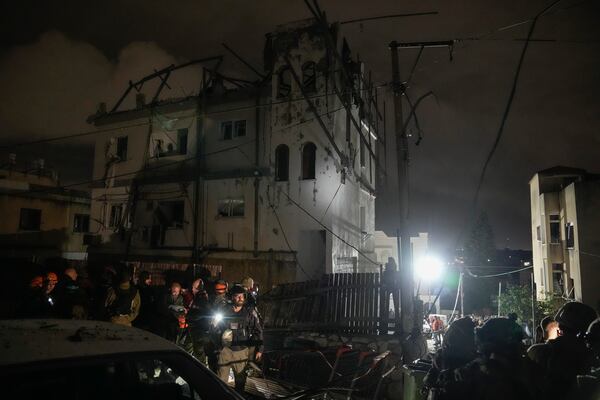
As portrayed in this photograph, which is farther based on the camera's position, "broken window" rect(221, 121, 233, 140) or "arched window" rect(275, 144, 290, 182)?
"broken window" rect(221, 121, 233, 140)

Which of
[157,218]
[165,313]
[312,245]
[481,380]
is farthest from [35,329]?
[157,218]

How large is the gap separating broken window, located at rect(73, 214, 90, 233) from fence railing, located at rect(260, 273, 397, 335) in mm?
29507

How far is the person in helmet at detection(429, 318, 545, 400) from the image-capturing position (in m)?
3.10

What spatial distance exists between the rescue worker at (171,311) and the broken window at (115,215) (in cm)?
1765

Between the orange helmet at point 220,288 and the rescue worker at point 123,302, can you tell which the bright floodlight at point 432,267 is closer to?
the orange helmet at point 220,288

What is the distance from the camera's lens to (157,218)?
24375 millimetres

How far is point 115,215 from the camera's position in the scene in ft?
85.3

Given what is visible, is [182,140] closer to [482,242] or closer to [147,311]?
[147,311]

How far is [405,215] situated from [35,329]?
7.48 metres

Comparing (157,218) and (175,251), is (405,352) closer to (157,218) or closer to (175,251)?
(175,251)

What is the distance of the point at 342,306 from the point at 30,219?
101 ft

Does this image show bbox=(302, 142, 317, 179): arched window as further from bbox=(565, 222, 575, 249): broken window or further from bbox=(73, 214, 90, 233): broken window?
bbox=(73, 214, 90, 233): broken window

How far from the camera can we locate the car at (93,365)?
228 centimetres

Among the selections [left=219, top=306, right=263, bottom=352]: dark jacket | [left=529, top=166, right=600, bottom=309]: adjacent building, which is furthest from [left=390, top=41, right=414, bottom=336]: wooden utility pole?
[left=529, top=166, right=600, bottom=309]: adjacent building
